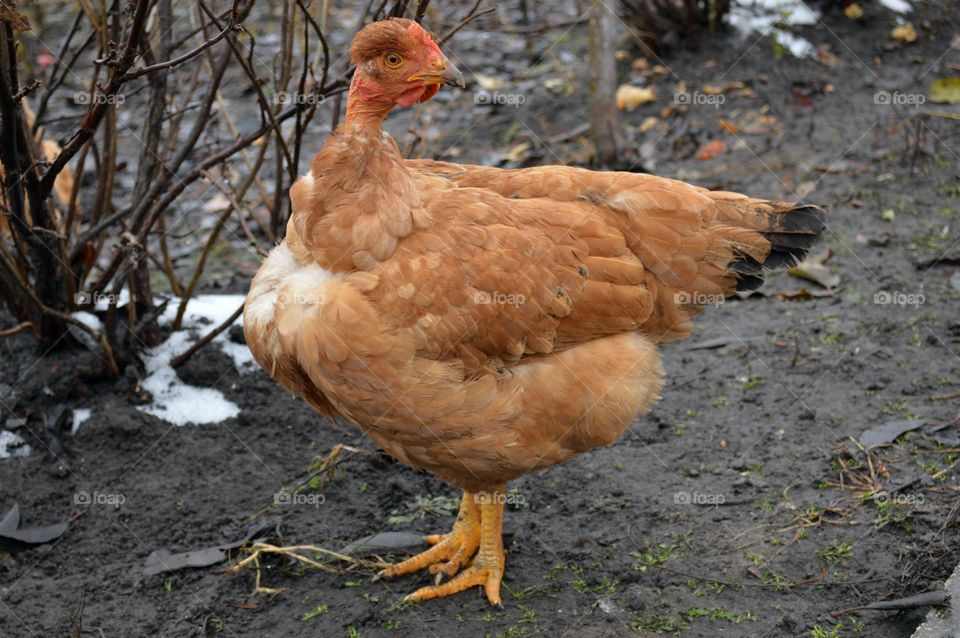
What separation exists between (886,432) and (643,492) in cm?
110

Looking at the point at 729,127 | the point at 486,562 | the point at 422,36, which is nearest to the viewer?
the point at 422,36

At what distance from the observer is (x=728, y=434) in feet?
14.5

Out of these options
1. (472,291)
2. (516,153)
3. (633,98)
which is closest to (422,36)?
(472,291)

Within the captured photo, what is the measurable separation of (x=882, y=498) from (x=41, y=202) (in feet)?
12.0

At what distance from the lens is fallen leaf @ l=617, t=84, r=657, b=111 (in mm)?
7430

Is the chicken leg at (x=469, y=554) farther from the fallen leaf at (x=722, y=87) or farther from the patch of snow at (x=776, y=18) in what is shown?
the patch of snow at (x=776, y=18)

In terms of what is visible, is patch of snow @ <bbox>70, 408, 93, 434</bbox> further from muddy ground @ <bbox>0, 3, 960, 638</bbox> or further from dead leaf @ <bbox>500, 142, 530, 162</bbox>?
dead leaf @ <bbox>500, 142, 530, 162</bbox>

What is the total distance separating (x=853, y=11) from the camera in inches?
302

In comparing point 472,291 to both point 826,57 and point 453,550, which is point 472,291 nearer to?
point 453,550

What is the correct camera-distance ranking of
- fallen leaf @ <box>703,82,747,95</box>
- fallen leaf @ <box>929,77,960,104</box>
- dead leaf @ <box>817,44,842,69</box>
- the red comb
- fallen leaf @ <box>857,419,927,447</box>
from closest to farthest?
the red comb < fallen leaf @ <box>857,419,927,447</box> < fallen leaf @ <box>929,77,960,104</box> < fallen leaf @ <box>703,82,747,95</box> < dead leaf @ <box>817,44,842,69</box>

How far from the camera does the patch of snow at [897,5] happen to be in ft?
25.0

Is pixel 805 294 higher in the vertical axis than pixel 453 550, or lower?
higher

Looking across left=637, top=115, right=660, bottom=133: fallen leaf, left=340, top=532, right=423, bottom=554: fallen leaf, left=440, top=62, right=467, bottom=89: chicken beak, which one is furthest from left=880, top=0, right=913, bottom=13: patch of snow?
left=340, top=532, right=423, bottom=554: fallen leaf

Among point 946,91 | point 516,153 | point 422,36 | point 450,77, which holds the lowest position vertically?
point 516,153
